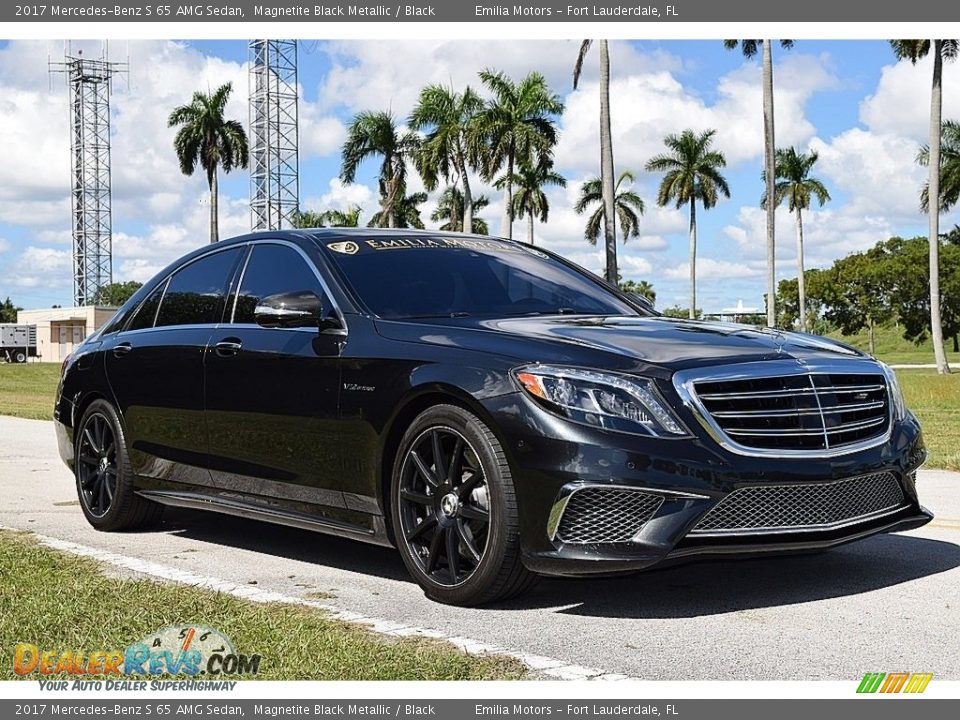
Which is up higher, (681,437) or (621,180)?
(621,180)

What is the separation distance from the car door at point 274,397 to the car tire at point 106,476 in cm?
109

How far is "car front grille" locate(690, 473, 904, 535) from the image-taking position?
5293 millimetres

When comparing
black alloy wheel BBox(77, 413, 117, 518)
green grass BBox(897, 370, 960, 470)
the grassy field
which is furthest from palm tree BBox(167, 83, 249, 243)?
black alloy wheel BBox(77, 413, 117, 518)

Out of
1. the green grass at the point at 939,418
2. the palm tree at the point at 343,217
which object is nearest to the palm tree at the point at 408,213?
the palm tree at the point at 343,217

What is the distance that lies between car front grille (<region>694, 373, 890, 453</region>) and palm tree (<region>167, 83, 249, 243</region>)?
6164cm

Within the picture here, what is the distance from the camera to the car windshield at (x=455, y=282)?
6.48 m

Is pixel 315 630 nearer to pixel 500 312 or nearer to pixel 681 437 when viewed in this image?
pixel 681 437

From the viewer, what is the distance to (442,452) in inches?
225

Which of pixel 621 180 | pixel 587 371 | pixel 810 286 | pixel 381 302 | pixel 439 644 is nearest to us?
pixel 439 644

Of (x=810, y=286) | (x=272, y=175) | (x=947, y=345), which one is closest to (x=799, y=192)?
(x=810, y=286)

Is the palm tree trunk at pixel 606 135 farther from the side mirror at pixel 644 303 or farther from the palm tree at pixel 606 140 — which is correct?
the side mirror at pixel 644 303

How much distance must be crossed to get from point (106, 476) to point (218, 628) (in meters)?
3.41

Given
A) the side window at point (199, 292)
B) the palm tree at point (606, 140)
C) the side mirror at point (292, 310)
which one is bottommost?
the side mirror at point (292, 310)
